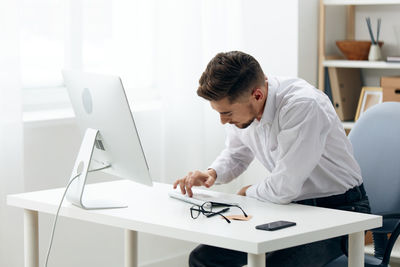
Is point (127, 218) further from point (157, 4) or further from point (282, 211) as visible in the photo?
point (157, 4)

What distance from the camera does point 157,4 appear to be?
140 inches

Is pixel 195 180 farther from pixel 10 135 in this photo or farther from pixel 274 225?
pixel 10 135

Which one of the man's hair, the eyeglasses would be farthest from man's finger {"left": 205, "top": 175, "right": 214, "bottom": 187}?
the man's hair

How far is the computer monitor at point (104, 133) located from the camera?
2.16 m

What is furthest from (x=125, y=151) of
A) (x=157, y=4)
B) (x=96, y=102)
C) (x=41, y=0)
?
(x=157, y=4)

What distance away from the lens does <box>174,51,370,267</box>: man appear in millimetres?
2266

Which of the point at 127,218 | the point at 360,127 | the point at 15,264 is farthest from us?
the point at 15,264

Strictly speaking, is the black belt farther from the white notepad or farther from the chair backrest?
the white notepad

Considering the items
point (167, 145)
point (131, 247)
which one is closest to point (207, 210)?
point (131, 247)

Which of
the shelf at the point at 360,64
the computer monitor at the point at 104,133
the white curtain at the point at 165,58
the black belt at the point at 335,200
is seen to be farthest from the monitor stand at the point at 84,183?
the shelf at the point at 360,64

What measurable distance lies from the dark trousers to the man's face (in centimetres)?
32

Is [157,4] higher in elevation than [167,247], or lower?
higher

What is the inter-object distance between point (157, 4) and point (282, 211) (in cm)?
165

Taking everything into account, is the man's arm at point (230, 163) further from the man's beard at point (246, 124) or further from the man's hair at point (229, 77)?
the man's hair at point (229, 77)
